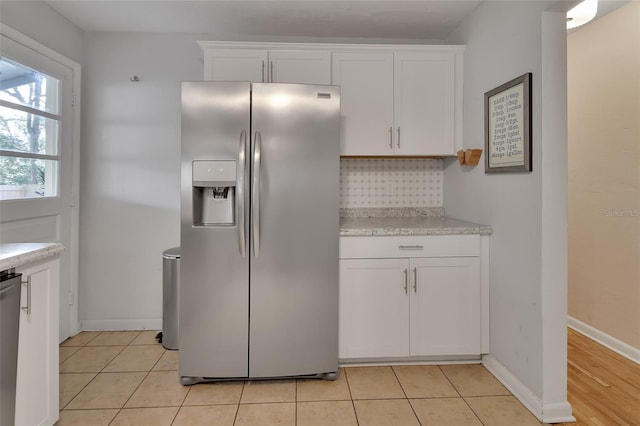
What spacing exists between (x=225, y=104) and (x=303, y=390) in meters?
1.72

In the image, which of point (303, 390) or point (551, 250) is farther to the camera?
point (303, 390)

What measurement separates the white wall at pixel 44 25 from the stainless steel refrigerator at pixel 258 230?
125 centimetres

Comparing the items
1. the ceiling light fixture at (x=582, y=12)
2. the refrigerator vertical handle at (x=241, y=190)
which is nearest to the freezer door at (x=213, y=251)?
the refrigerator vertical handle at (x=241, y=190)

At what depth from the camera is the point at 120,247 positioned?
9.82 feet

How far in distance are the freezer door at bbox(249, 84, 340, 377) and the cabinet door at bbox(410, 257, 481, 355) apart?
1.87 feet

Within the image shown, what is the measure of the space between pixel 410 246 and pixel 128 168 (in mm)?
2301

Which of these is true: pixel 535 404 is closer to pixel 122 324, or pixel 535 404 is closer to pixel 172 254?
pixel 172 254

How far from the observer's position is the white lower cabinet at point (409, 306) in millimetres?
2334

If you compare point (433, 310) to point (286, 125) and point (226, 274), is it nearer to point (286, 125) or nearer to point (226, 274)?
point (226, 274)

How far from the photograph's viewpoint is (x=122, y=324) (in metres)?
3.01

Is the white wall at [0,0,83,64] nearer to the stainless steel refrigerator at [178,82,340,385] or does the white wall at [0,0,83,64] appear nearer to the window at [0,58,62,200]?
the window at [0,58,62,200]

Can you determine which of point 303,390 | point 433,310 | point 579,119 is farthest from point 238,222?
point 579,119

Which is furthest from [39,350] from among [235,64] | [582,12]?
[582,12]

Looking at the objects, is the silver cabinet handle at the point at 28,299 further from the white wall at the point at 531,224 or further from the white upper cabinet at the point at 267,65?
the white wall at the point at 531,224
